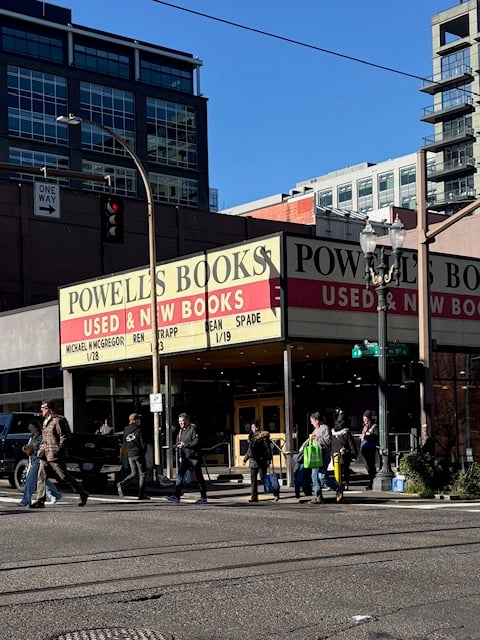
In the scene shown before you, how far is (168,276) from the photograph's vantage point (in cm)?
2786

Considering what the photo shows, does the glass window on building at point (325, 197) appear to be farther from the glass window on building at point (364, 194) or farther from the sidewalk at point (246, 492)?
the sidewalk at point (246, 492)

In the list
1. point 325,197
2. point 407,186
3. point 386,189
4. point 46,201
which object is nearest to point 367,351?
point 46,201

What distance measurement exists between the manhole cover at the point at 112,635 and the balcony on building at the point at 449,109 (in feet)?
323

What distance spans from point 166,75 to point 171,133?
5486mm

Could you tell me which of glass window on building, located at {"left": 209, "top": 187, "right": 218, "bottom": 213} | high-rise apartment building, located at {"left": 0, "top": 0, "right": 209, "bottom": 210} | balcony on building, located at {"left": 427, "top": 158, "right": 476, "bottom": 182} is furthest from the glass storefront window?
balcony on building, located at {"left": 427, "top": 158, "right": 476, "bottom": 182}

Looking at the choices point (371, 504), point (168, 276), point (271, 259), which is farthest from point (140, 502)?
point (168, 276)

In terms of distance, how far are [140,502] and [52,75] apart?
6785 cm

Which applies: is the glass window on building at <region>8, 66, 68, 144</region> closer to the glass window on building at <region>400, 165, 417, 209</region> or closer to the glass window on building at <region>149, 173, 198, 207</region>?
the glass window on building at <region>149, 173, 198, 207</region>

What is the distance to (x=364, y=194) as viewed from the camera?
4564 inches

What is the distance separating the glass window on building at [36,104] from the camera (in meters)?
79.9

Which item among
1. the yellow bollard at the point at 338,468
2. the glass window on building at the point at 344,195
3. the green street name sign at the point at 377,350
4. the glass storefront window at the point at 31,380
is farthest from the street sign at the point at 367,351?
the glass window on building at the point at 344,195

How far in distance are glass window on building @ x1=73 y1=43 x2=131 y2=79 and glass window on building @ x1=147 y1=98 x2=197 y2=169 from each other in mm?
3479

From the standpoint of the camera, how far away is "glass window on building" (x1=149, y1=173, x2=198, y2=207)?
88125mm

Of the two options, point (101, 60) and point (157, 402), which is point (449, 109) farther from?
point (157, 402)
